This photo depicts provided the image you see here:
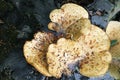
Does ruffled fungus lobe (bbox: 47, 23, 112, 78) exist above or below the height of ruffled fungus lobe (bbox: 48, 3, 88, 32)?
below

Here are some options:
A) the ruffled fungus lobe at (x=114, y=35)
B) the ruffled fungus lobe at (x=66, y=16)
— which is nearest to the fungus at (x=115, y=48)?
the ruffled fungus lobe at (x=114, y=35)

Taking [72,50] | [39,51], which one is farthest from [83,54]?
[39,51]

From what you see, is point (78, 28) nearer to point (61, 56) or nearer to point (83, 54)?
point (83, 54)

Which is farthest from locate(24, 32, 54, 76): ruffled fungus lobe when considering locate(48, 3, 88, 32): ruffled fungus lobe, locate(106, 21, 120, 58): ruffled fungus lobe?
locate(106, 21, 120, 58): ruffled fungus lobe

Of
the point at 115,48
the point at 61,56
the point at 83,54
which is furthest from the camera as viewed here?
the point at 115,48

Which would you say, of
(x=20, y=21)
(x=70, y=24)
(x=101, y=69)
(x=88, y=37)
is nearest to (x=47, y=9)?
(x=20, y=21)

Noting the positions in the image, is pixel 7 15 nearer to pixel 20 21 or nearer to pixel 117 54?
pixel 20 21

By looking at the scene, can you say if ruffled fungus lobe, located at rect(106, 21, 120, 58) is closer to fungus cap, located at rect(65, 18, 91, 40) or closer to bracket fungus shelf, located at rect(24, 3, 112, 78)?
bracket fungus shelf, located at rect(24, 3, 112, 78)

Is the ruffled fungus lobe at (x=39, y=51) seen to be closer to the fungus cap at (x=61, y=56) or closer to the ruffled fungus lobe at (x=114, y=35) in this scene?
the fungus cap at (x=61, y=56)
